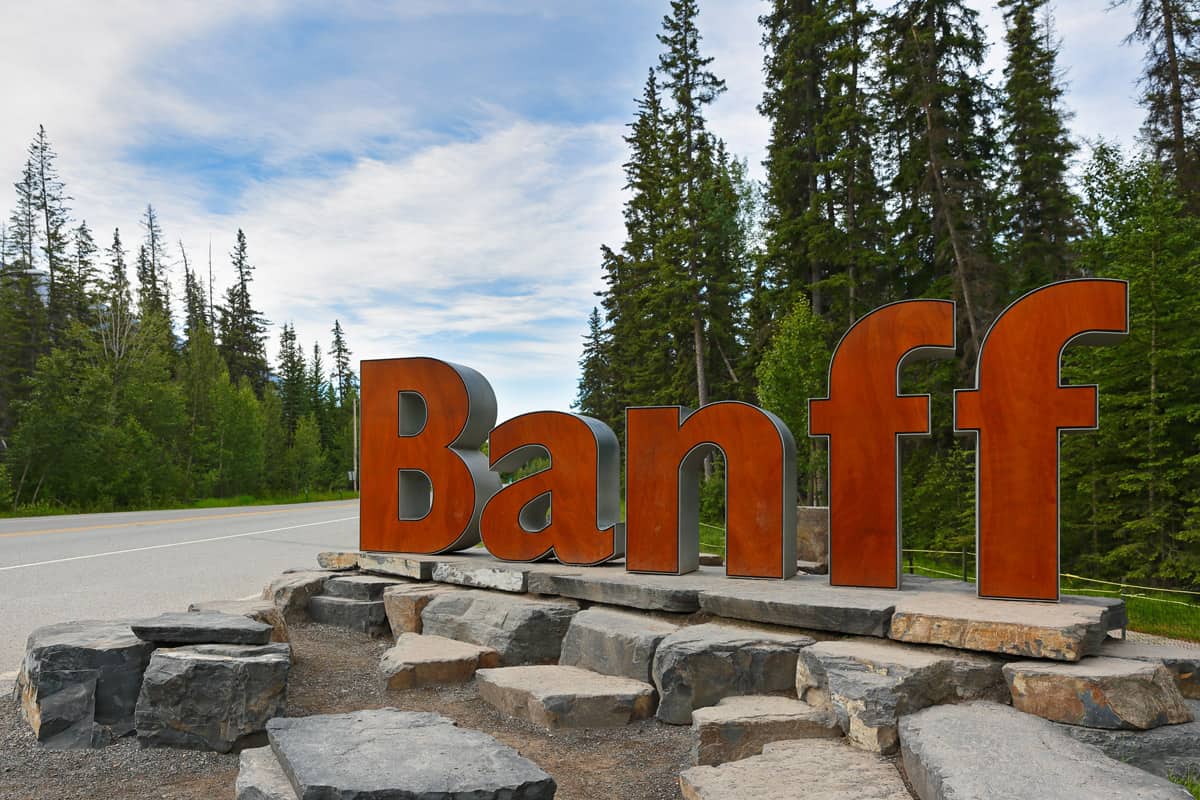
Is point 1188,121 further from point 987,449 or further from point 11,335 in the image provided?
point 11,335

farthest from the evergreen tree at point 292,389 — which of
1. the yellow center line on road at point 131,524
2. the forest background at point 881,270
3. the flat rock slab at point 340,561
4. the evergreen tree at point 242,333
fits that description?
the flat rock slab at point 340,561

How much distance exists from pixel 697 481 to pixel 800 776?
10.7 feet

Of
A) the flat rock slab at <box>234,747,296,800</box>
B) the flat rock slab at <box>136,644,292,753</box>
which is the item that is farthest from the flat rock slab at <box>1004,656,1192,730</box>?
the flat rock slab at <box>136,644,292,753</box>

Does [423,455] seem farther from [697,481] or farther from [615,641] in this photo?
[615,641]

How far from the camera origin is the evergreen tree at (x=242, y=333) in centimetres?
6194

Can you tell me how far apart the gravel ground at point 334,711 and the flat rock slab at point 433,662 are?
0.12 m

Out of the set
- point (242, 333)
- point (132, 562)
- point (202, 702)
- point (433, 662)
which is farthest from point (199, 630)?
point (242, 333)

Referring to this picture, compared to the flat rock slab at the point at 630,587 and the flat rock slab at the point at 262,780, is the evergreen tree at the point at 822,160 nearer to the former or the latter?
the flat rock slab at the point at 630,587

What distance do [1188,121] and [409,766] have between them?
22.2m

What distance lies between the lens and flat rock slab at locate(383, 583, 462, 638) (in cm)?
705

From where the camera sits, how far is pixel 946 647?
4559 millimetres

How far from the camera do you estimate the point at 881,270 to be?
862 inches

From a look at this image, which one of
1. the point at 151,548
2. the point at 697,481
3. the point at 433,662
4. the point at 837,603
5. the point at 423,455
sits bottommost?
the point at 151,548

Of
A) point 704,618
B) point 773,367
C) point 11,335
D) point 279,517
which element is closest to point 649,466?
point 704,618
